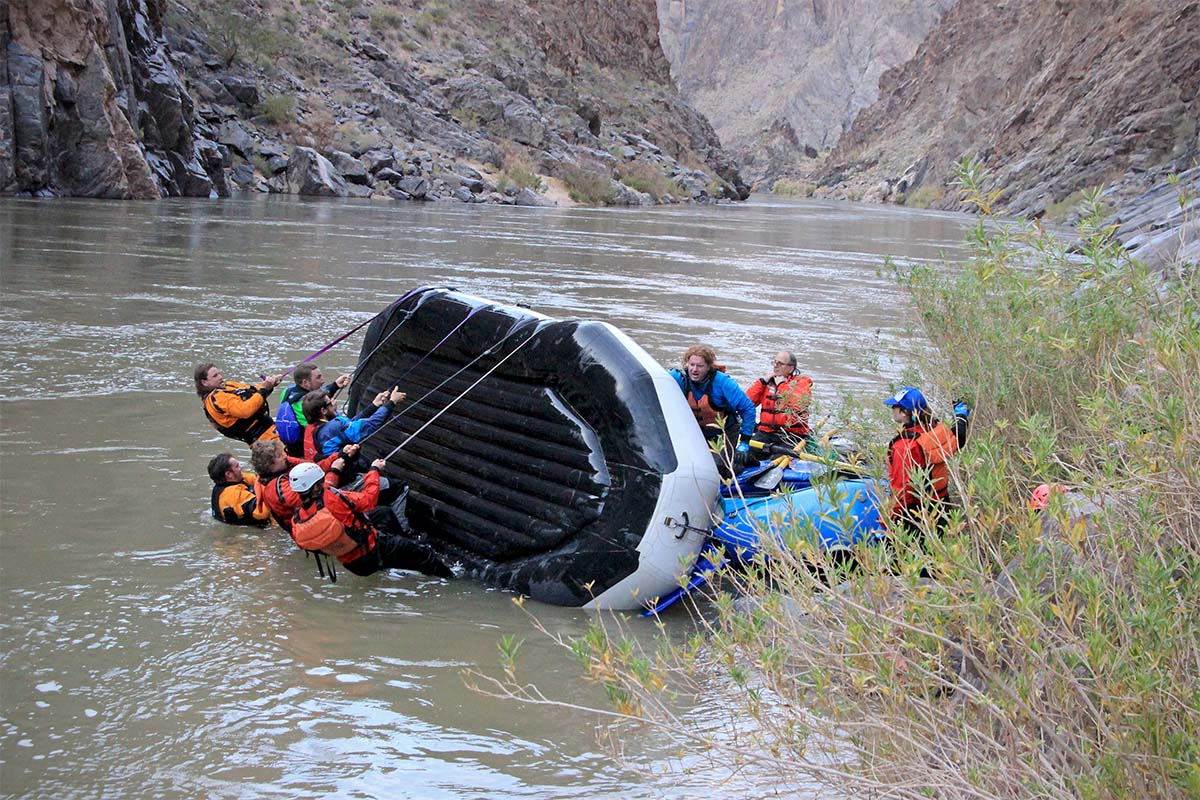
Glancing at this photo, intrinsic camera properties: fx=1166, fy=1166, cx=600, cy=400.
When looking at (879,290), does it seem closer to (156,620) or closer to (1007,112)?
(156,620)

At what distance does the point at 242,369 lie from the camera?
939 cm

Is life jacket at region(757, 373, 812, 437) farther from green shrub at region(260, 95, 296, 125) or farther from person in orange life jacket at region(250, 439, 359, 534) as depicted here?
green shrub at region(260, 95, 296, 125)

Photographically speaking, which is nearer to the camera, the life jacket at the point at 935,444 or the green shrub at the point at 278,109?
the life jacket at the point at 935,444

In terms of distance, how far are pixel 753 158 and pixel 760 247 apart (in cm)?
11120

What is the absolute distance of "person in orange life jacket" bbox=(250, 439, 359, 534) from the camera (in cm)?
559

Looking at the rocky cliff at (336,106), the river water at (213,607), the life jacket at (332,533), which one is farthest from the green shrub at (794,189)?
the life jacket at (332,533)

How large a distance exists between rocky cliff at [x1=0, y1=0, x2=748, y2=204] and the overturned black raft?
18854mm

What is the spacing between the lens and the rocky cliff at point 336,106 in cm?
2345

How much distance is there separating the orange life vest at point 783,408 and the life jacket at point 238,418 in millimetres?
2842

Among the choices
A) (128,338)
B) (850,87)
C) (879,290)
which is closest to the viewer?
(128,338)

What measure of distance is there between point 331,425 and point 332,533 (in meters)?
0.98

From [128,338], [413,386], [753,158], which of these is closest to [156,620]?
[413,386]

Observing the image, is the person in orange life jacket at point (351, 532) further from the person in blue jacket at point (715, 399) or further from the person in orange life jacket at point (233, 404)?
the person in blue jacket at point (715, 399)

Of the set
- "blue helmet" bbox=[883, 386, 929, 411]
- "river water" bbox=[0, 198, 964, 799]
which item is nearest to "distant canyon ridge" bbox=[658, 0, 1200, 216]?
"river water" bbox=[0, 198, 964, 799]
